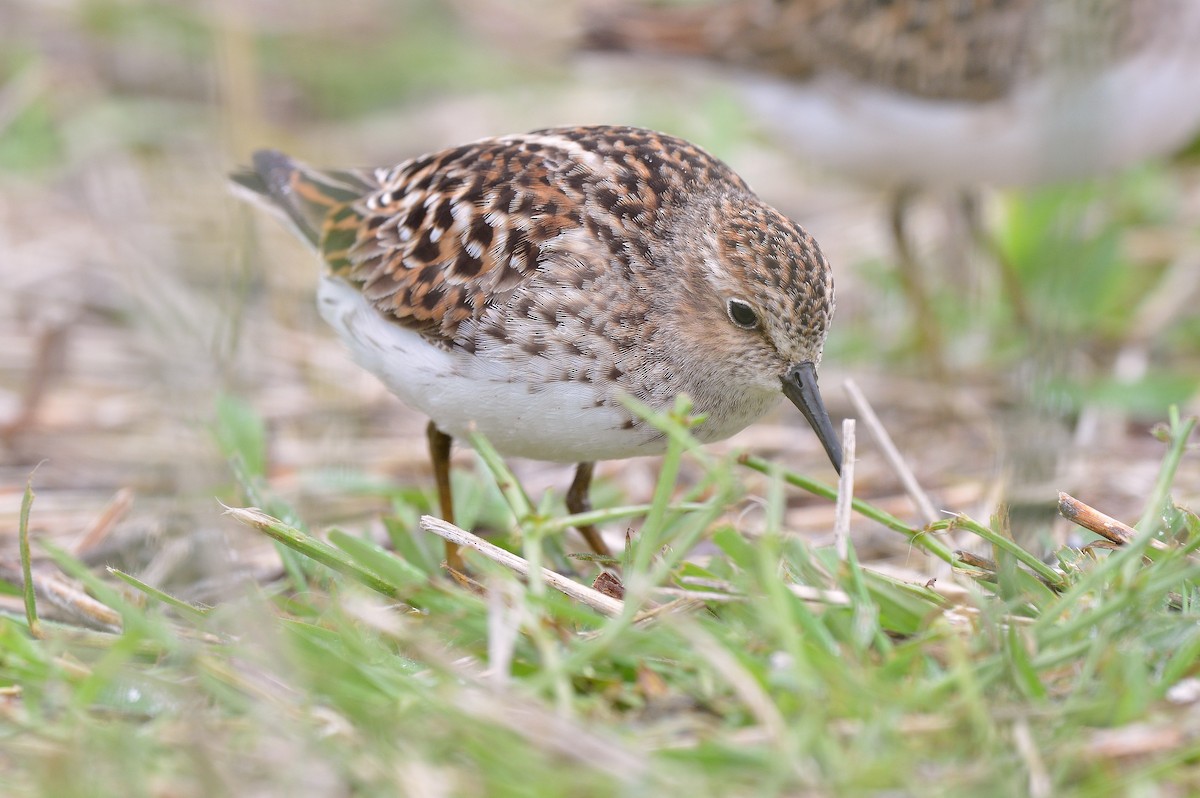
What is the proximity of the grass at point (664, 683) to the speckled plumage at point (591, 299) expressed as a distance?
1.32 feet

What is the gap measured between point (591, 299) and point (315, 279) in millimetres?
3221

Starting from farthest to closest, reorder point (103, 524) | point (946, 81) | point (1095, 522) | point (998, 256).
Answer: point (998, 256) < point (946, 81) < point (103, 524) < point (1095, 522)

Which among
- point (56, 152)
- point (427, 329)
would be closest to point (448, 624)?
point (427, 329)

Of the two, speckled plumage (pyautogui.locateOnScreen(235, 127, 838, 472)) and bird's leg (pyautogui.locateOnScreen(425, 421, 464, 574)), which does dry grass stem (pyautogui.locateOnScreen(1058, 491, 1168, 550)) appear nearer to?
speckled plumage (pyautogui.locateOnScreen(235, 127, 838, 472))

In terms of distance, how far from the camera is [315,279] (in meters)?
6.20

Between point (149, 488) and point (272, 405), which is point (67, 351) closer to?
point (272, 405)

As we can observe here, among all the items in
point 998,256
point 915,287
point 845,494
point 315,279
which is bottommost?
point 315,279

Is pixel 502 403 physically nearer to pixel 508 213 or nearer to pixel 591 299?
pixel 591 299

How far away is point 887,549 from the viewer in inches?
157

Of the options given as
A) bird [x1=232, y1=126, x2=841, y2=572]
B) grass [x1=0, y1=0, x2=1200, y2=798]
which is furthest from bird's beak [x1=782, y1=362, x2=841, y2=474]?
grass [x1=0, y1=0, x2=1200, y2=798]

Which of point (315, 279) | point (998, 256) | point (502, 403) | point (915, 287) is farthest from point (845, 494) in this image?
point (315, 279)

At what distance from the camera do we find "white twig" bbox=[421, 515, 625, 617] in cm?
277

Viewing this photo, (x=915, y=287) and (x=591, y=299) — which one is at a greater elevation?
(x=591, y=299)

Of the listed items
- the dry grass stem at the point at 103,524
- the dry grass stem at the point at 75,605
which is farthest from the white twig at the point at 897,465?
the dry grass stem at the point at 103,524
